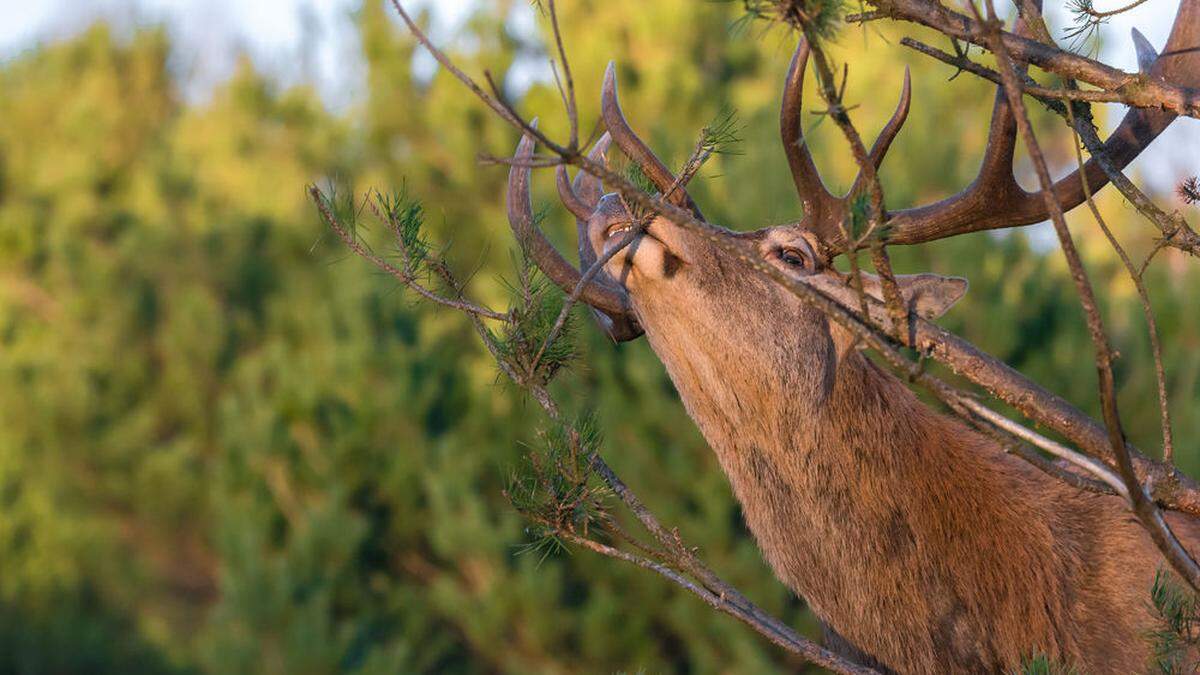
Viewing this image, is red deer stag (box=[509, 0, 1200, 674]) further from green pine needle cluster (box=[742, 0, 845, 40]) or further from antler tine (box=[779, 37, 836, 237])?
green pine needle cluster (box=[742, 0, 845, 40])

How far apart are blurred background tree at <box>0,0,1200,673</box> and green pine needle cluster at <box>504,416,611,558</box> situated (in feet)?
0.79

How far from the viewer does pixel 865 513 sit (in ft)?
11.3

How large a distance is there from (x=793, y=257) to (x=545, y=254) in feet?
2.23

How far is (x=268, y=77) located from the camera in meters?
22.3

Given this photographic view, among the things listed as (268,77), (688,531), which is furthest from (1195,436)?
(268,77)

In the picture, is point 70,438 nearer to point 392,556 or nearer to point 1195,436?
point 392,556

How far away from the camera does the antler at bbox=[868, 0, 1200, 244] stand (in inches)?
117

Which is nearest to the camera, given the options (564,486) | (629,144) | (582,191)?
(564,486)

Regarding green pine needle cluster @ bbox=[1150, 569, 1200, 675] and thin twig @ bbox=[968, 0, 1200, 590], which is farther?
green pine needle cluster @ bbox=[1150, 569, 1200, 675]

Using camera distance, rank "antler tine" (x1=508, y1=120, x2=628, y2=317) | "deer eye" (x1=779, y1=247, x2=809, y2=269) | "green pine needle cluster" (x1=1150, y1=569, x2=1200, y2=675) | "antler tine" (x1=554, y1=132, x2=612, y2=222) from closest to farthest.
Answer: "green pine needle cluster" (x1=1150, y1=569, x2=1200, y2=675) → "deer eye" (x1=779, y1=247, x2=809, y2=269) → "antler tine" (x1=508, y1=120, x2=628, y2=317) → "antler tine" (x1=554, y1=132, x2=612, y2=222)

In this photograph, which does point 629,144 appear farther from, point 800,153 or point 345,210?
point 345,210

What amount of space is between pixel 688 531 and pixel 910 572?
734 centimetres


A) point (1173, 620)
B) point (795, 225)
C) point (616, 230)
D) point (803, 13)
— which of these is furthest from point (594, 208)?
point (1173, 620)

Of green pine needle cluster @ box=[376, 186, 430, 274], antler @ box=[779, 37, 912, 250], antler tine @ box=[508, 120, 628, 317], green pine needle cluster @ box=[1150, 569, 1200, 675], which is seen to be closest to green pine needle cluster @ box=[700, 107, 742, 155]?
antler @ box=[779, 37, 912, 250]
